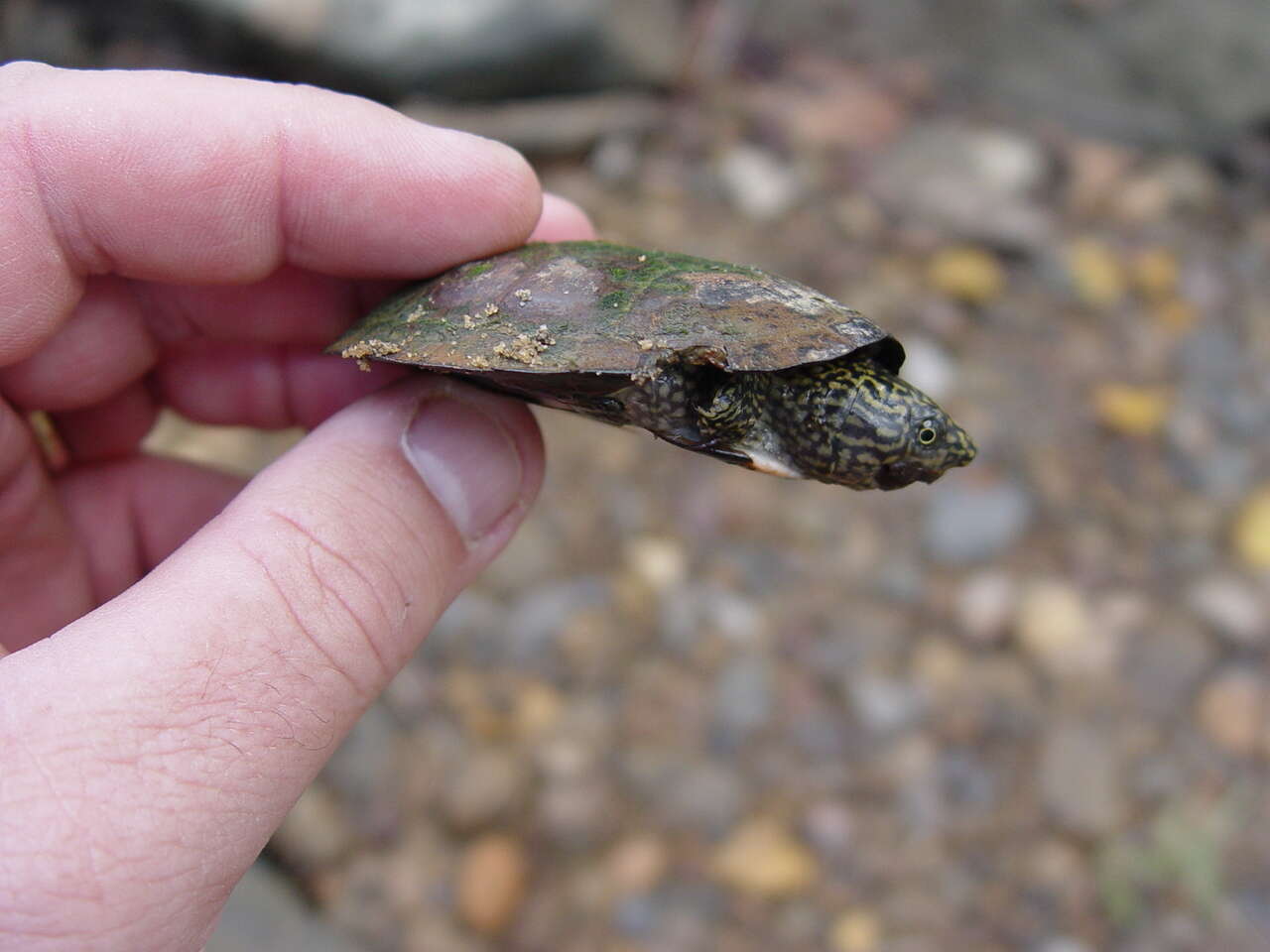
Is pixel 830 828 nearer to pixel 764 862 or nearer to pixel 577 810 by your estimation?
pixel 764 862

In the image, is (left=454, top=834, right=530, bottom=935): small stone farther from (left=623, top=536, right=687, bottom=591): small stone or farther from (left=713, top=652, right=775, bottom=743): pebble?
(left=623, top=536, right=687, bottom=591): small stone

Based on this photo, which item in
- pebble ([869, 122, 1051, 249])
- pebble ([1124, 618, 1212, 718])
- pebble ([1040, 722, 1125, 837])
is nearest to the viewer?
pebble ([1040, 722, 1125, 837])

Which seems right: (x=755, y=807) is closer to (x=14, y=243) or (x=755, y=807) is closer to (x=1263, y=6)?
(x=14, y=243)

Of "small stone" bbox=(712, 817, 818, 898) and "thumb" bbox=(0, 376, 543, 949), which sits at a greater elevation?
"thumb" bbox=(0, 376, 543, 949)

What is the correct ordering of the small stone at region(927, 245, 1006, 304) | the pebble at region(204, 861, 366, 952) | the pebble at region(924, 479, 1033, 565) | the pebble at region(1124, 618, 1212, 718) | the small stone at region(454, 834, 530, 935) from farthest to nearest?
the small stone at region(927, 245, 1006, 304), the pebble at region(924, 479, 1033, 565), the pebble at region(1124, 618, 1212, 718), the small stone at region(454, 834, 530, 935), the pebble at region(204, 861, 366, 952)

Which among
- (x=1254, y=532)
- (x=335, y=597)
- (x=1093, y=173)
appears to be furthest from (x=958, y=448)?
(x=1093, y=173)

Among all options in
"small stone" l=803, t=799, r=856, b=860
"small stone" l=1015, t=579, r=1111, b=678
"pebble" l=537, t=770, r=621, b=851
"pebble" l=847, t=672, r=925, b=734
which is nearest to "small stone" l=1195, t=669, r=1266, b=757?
"small stone" l=1015, t=579, r=1111, b=678

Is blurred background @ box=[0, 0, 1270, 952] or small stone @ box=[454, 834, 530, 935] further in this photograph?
blurred background @ box=[0, 0, 1270, 952]
